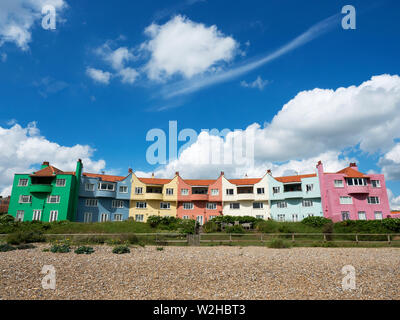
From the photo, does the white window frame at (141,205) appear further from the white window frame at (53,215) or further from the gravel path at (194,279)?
the gravel path at (194,279)

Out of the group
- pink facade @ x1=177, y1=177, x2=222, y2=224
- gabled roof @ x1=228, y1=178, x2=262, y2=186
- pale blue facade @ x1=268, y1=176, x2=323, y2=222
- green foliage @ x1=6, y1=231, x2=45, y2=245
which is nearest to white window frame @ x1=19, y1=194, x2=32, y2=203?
green foliage @ x1=6, y1=231, x2=45, y2=245

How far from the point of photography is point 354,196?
42.7m

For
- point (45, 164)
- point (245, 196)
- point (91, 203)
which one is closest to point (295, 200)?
point (245, 196)

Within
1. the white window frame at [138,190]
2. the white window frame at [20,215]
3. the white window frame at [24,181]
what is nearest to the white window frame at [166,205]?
the white window frame at [138,190]

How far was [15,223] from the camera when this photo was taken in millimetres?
35469

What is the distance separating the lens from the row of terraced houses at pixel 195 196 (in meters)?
42.1

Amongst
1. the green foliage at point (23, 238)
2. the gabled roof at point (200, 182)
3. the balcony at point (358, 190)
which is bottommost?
the green foliage at point (23, 238)

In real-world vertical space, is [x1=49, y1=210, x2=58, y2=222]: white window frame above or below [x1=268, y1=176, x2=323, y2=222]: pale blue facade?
below

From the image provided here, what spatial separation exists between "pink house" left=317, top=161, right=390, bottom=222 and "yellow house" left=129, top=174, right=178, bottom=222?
2800 centimetres

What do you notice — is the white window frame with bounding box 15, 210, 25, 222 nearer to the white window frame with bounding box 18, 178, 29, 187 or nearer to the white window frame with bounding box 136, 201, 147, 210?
the white window frame with bounding box 18, 178, 29, 187

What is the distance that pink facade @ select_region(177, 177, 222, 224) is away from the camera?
49375mm
